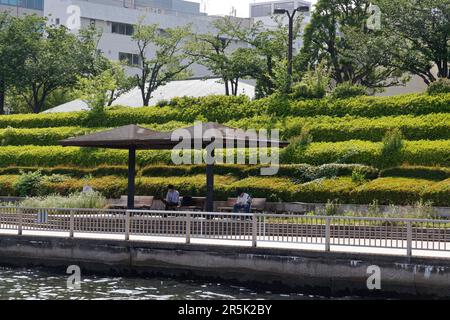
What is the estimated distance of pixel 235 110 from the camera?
1699 inches

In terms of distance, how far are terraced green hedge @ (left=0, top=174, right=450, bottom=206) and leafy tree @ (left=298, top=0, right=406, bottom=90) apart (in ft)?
57.4

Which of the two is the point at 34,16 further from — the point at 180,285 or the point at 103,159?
the point at 180,285

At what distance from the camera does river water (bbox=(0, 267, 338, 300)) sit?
21.7 metres

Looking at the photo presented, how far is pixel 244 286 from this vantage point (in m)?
23.2

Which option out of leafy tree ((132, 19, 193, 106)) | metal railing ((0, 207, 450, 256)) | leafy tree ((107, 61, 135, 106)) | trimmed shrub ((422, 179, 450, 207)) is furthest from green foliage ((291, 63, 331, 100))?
leafy tree ((107, 61, 135, 106))

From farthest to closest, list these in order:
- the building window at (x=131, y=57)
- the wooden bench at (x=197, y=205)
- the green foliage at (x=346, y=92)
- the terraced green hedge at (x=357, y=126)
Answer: the building window at (x=131, y=57), the green foliage at (x=346, y=92), the terraced green hedge at (x=357, y=126), the wooden bench at (x=197, y=205)

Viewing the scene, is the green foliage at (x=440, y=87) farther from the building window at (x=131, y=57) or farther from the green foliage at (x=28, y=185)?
the building window at (x=131, y=57)

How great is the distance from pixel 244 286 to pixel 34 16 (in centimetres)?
4251

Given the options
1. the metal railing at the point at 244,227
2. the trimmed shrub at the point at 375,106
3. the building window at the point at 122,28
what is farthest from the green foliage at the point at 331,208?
the building window at the point at 122,28

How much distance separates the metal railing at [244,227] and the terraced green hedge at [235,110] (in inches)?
583

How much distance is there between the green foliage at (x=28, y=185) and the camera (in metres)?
38.6

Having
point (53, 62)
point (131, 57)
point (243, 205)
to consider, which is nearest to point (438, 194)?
point (243, 205)

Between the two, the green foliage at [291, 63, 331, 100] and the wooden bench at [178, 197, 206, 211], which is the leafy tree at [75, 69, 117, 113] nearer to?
the green foliage at [291, 63, 331, 100]
